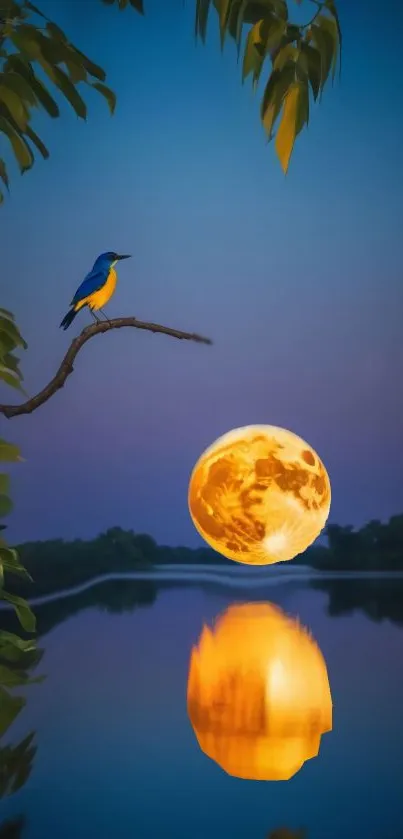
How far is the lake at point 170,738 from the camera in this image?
54.0 inches

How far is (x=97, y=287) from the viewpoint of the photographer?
236 centimetres

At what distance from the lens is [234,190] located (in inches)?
103

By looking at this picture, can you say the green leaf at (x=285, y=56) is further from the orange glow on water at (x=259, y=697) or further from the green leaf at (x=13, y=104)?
the orange glow on water at (x=259, y=697)

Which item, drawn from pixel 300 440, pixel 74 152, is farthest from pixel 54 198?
pixel 300 440

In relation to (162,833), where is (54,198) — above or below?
above

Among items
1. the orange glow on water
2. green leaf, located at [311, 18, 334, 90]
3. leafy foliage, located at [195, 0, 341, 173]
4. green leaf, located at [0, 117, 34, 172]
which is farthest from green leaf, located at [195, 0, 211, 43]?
the orange glow on water

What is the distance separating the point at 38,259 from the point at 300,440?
3.36 ft

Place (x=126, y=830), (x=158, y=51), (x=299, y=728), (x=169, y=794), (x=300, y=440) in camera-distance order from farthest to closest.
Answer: (x=300, y=440)
(x=158, y=51)
(x=299, y=728)
(x=169, y=794)
(x=126, y=830)

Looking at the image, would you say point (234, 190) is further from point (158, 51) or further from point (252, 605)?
point (252, 605)

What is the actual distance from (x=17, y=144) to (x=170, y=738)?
1238 mm

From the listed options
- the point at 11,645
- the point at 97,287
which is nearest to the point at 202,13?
the point at 11,645

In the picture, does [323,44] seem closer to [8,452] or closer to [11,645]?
[8,452]

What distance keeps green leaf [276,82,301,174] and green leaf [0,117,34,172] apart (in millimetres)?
278

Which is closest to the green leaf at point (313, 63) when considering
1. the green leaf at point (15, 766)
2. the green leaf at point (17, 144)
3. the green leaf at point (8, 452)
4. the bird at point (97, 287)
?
Answer: the green leaf at point (17, 144)
